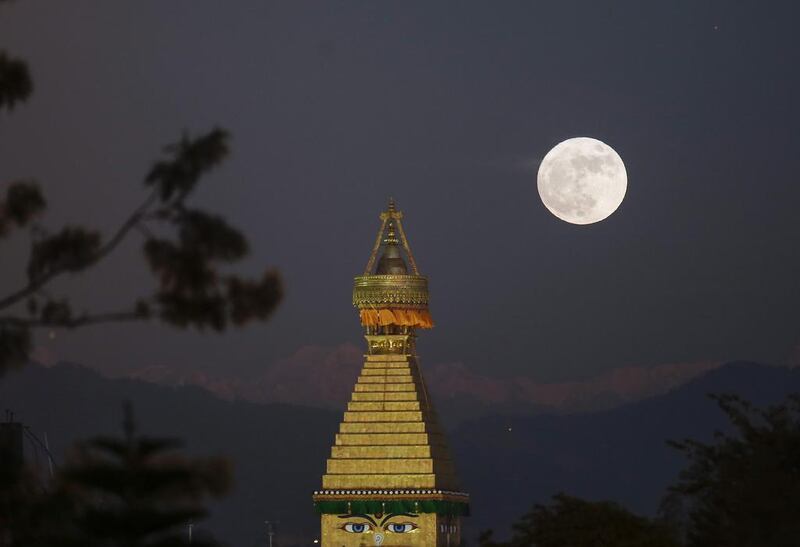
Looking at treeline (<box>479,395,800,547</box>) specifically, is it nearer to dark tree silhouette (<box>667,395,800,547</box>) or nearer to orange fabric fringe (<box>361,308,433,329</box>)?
dark tree silhouette (<box>667,395,800,547</box>)

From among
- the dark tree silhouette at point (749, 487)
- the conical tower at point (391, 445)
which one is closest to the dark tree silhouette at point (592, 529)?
the dark tree silhouette at point (749, 487)

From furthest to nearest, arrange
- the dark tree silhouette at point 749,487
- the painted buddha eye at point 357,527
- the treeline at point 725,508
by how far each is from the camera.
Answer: the painted buddha eye at point 357,527
the treeline at point 725,508
the dark tree silhouette at point 749,487

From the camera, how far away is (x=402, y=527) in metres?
107

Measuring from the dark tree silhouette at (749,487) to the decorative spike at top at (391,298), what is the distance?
1338 inches

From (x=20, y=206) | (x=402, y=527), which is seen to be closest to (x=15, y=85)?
(x=20, y=206)

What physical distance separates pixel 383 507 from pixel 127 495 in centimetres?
6974

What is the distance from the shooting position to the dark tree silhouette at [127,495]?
37.4 metres

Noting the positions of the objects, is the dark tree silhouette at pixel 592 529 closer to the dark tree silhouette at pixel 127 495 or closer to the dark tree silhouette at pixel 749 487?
the dark tree silhouette at pixel 749 487

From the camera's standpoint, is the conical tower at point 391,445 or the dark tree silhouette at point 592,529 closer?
the dark tree silhouette at point 592,529

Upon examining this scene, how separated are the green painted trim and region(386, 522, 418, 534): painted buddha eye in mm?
459

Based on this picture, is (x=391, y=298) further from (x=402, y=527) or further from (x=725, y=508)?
(x=725, y=508)

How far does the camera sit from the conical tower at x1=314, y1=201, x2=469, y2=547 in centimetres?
10712

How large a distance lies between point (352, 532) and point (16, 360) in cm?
6968

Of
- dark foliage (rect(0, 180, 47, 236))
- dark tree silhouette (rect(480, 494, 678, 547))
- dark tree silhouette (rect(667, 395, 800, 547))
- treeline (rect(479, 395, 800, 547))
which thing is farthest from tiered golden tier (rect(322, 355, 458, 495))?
dark foliage (rect(0, 180, 47, 236))
